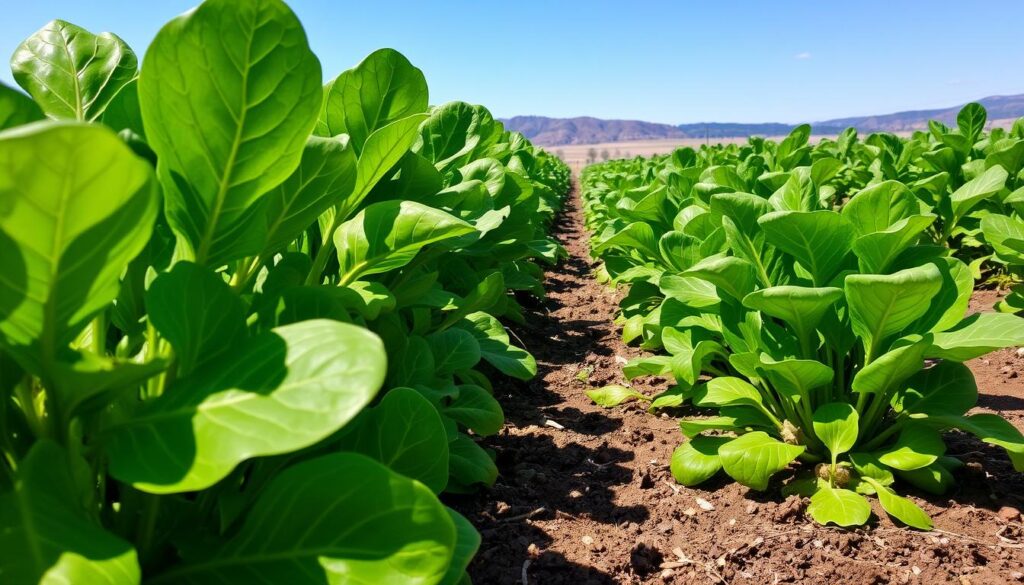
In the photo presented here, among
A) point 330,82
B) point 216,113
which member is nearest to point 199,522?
point 216,113

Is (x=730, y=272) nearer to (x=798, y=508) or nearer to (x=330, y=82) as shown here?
(x=798, y=508)

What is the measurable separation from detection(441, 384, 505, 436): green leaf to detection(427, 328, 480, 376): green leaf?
9 centimetres

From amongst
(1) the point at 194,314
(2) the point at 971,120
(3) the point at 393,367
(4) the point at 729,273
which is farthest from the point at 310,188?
(2) the point at 971,120

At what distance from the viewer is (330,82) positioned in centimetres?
186

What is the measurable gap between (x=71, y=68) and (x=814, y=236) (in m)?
1.98

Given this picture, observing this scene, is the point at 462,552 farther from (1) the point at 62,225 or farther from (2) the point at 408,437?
(1) the point at 62,225

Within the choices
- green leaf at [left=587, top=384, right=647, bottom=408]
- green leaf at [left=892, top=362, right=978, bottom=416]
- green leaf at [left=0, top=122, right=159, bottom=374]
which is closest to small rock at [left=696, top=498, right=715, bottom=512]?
green leaf at [left=892, top=362, right=978, bottom=416]

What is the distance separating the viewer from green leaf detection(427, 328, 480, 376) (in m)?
2.26

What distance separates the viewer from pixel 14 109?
0.99 metres

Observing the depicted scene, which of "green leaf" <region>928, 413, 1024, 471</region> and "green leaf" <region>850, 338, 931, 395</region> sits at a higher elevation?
"green leaf" <region>850, 338, 931, 395</region>

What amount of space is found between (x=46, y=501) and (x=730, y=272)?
6.06 ft

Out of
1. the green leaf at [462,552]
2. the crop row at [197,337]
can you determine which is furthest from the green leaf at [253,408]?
the green leaf at [462,552]

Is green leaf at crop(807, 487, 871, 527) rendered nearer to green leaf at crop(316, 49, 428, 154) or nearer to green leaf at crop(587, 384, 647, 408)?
green leaf at crop(587, 384, 647, 408)

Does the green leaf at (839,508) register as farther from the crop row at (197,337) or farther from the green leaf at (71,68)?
the green leaf at (71,68)
